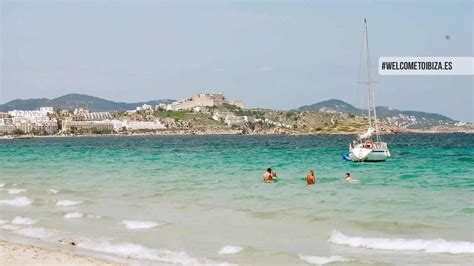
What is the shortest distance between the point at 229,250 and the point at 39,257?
13.8 ft

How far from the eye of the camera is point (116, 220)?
17.6 metres

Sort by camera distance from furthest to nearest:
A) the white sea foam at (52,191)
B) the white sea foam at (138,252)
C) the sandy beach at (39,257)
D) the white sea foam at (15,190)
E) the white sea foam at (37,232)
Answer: the white sea foam at (15,190)
the white sea foam at (52,191)
the white sea foam at (37,232)
the white sea foam at (138,252)
the sandy beach at (39,257)

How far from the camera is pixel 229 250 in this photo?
12945 mm

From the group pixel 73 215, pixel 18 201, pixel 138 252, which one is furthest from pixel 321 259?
pixel 18 201

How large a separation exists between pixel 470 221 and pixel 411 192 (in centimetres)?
778

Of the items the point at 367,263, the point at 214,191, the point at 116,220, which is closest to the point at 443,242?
the point at 367,263

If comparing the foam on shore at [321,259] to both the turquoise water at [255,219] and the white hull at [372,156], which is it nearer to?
the turquoise water at [255,219]

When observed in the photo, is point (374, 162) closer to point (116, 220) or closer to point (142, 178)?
point (142, 178)

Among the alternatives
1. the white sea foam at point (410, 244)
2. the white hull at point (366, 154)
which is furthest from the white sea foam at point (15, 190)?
the white hull at point (366, 154)

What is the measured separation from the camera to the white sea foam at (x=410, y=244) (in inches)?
496

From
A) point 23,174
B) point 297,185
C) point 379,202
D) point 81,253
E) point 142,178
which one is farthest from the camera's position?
point 23,174

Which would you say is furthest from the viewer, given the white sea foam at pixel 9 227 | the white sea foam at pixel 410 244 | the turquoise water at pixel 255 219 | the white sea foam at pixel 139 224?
the white sea foam at pixel 9 227

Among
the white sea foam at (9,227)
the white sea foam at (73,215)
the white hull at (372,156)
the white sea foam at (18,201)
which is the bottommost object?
the white sea foam at (9,227)

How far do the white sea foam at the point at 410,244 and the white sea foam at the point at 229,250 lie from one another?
2.42 metres
